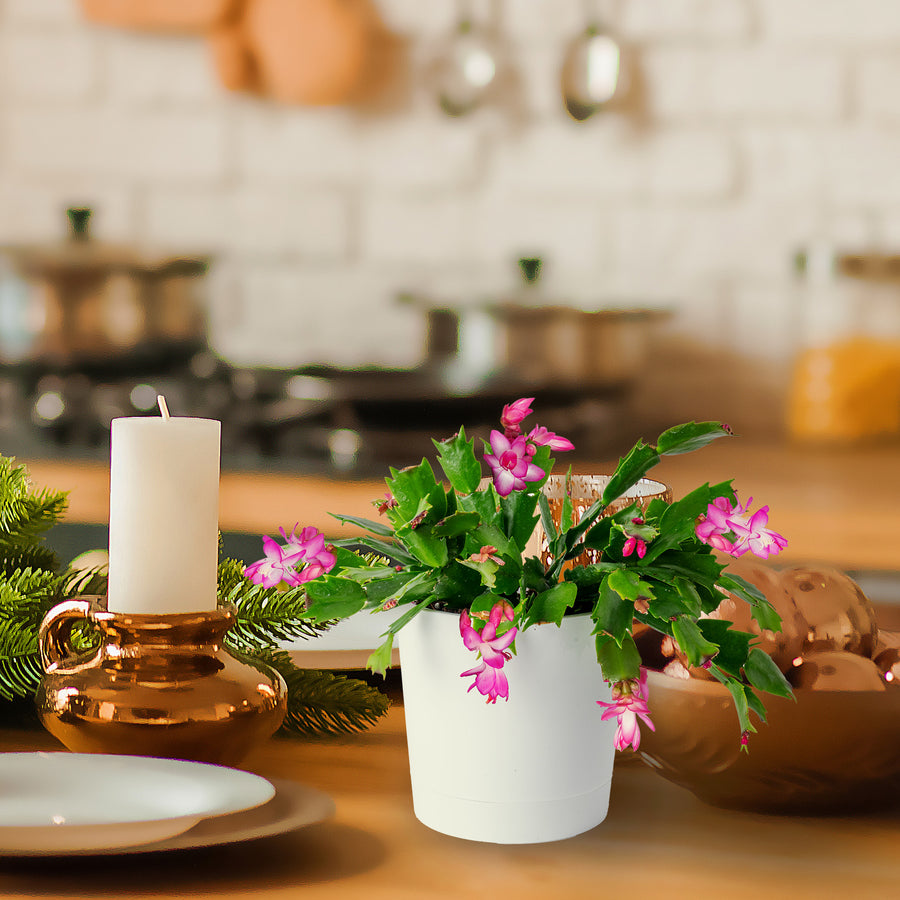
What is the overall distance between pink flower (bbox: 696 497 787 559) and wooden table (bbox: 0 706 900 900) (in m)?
0.13

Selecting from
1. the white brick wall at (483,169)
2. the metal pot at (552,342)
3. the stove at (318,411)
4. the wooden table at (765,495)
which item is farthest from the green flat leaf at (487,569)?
the white brick wall at (483,169)

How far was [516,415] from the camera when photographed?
1.82ft

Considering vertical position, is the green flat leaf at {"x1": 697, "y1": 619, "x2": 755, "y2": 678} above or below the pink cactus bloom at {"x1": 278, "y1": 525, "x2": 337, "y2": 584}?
below

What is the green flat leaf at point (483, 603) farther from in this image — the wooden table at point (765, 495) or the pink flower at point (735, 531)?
the wooden table at point (765, 495)

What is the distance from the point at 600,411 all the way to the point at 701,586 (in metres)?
1.47

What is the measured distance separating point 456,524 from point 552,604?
5 centimetres

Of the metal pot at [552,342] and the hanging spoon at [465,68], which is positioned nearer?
the metal pot at [552,342]

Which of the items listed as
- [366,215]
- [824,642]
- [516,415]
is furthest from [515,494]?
[366,215]

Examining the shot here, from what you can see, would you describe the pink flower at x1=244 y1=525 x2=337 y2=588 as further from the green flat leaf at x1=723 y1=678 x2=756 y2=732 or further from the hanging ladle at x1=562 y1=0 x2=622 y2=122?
the hanging ladle at x1=562 y1=0 x2=622 y2=122

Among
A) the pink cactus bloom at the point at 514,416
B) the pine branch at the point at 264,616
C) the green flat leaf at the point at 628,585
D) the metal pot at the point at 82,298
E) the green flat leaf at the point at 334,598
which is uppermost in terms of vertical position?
the metal pot at the point at 82,298

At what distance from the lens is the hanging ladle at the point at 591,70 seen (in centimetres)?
243

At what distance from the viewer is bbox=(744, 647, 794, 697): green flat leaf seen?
0.55 m

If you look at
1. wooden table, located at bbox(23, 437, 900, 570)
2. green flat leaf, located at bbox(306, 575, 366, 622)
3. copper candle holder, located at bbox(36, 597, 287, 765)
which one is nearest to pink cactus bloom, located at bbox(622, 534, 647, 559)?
green flat leaf, located at bbox(306, 575, 366, 622)

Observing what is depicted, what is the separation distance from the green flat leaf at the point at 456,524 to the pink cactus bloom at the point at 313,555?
0.06 meters
